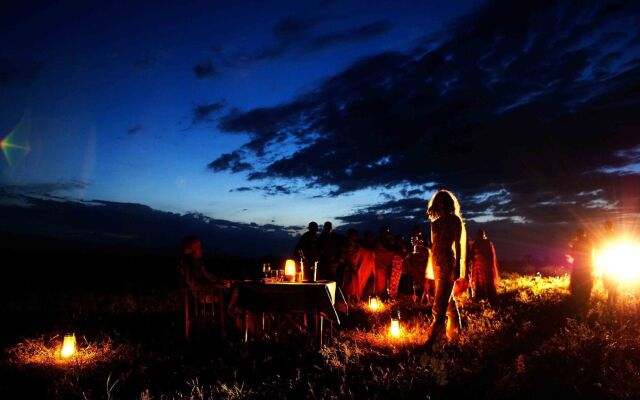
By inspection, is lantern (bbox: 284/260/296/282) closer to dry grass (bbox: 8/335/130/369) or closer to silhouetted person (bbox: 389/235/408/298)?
dry grass (bbox: 8/335/130/369)

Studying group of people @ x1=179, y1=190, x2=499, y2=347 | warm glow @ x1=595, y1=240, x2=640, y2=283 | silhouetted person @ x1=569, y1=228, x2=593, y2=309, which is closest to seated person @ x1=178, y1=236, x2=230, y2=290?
group of people @ x1=179, y1=190, x2=499, y2=347

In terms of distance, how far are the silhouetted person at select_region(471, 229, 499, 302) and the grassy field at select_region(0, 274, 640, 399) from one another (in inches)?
104

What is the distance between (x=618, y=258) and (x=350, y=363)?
7799 mm

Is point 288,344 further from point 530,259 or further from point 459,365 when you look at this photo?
point 530,259

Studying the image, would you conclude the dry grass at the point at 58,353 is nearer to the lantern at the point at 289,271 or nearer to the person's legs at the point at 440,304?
the lantern at the point at 289,271

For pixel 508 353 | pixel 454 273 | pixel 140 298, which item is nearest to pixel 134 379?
pixel 454 273

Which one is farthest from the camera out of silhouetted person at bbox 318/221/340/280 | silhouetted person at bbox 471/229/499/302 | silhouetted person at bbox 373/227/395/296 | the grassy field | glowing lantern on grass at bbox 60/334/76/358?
silhouetted person at bbox 373/227/395/296

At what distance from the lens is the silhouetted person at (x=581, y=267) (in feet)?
36.8

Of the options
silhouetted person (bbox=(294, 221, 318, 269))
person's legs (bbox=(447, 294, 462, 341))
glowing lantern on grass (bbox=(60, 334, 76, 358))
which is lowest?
glowing lantern on grass (bbox=(60, 334, 76, 358))

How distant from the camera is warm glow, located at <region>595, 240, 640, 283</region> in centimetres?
1042

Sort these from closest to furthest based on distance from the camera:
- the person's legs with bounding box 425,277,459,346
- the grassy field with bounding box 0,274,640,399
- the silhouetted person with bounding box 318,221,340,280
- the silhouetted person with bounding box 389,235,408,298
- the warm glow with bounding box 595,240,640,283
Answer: the grassy field with bounding box 0,274,640,399
the person's legs with bounding box 425,277,459,346
the warm glow with bounding box 595,240,640,283
the silhouetted person with bounding box 318,221,340,280
the silhouetted person with bounding box 389,235,408,298

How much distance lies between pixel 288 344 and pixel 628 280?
1158 centimetres

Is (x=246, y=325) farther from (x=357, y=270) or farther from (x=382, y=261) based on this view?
(x=382, y=261)

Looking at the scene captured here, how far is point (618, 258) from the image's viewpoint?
35.3 feet
